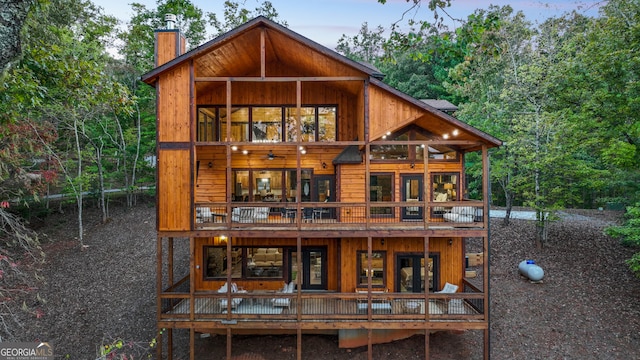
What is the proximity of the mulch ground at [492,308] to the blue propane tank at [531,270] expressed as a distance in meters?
0.35

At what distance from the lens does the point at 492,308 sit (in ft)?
40.5

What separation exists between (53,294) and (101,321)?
3.73 metres

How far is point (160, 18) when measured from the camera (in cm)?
2419

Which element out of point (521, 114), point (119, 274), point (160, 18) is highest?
point (160, 18)

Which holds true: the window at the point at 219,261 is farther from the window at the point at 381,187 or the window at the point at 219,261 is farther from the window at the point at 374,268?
the window at the point at 381,187

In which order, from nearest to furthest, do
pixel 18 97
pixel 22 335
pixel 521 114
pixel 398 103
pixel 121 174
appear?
pixel 18 97
pixel 398 103
pixel 22 335
pixel 521 114
pixel 121 174

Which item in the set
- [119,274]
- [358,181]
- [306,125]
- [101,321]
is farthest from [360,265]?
[119,274]

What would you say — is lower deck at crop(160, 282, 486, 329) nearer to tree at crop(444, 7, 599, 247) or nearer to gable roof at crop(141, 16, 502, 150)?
gable roof at crop(141, 16, 502, 150)

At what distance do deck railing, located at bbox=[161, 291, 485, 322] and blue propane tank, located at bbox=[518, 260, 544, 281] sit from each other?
4908mm

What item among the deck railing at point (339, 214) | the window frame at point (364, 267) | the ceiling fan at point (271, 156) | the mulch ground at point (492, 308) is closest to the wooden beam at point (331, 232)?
the deck railing at point (339, 214)

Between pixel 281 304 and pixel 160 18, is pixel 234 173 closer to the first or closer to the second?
pixel 281 304

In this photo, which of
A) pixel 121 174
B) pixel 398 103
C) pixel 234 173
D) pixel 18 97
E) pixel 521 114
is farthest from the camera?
pixel 121 174

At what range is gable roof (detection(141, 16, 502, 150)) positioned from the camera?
Result: 9.95m

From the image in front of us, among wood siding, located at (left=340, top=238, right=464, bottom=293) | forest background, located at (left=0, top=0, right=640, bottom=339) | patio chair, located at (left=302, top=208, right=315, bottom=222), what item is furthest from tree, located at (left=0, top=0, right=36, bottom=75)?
wood siding, located at (left=340, top=238, right=464, bottom=293)
